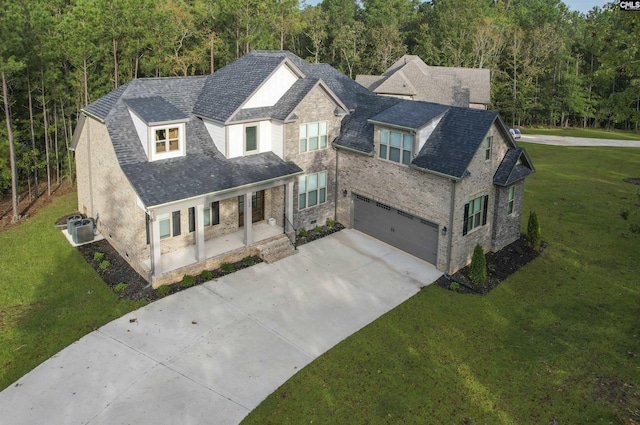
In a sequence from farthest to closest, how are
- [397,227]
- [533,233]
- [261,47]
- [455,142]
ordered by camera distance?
[261,47], [533,233], [397,227], [455,142]

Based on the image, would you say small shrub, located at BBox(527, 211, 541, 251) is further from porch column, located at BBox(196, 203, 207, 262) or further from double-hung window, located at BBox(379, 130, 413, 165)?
porch column, located at BBox(196, 203, 207, 262)

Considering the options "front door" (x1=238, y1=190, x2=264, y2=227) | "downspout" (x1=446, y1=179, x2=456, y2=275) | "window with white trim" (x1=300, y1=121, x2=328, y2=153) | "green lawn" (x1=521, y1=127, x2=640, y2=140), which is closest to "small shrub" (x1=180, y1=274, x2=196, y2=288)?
"front door" (x1=238, y1=190, x2=264, y2=227)

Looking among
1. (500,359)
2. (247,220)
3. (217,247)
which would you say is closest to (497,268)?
(500,359)

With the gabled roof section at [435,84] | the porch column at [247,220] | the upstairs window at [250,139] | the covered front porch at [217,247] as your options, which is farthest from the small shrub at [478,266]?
the gabled roof section at [435,84]

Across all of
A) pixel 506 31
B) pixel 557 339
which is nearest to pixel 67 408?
pixel 557 339

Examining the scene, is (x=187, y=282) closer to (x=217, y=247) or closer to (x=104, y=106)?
(x=217, y=247)

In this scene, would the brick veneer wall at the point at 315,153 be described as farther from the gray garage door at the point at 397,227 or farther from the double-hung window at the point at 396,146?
the double-hung window at the point at 396,146
